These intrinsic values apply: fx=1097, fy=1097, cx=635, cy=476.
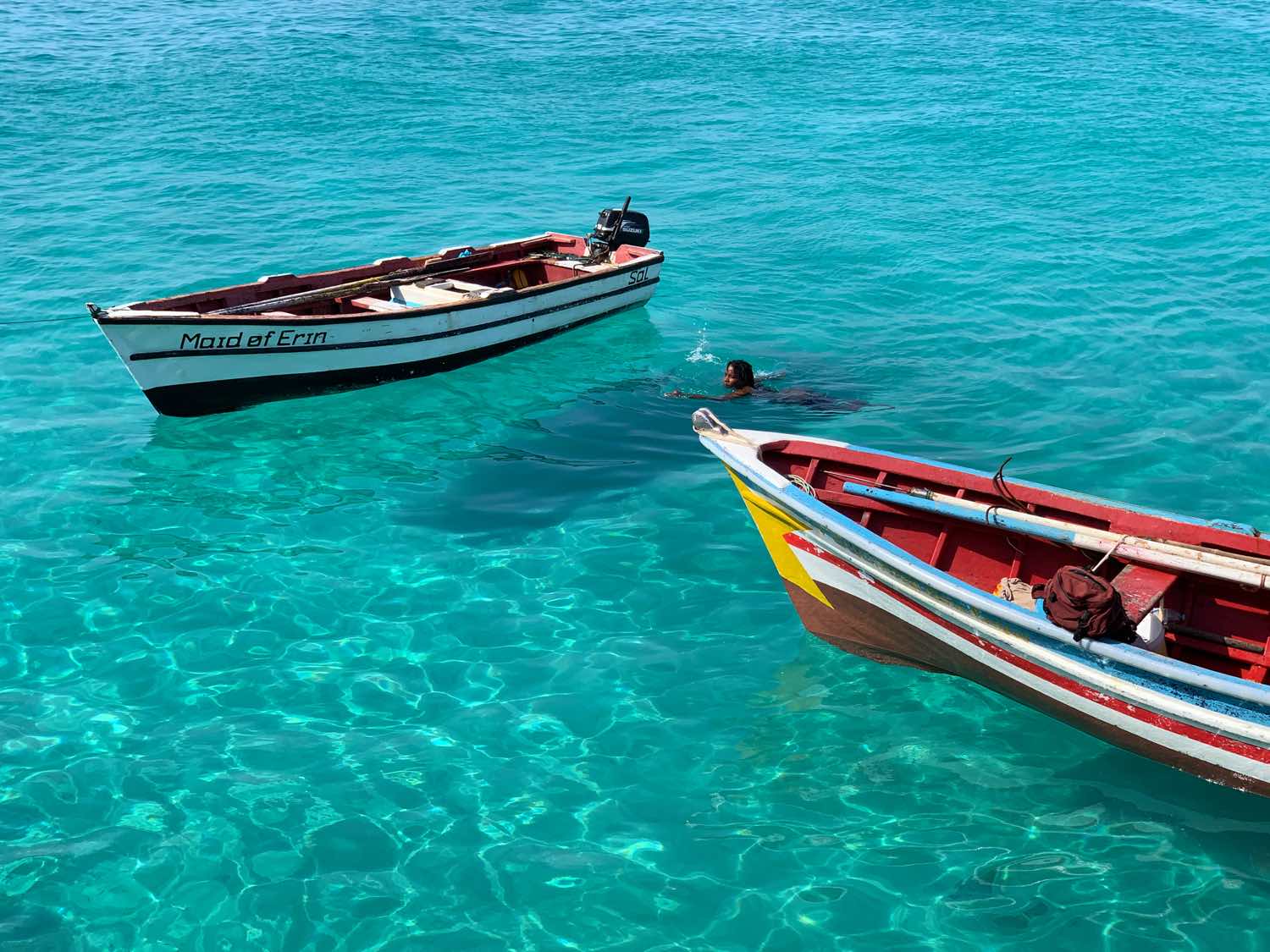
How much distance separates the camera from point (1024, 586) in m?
Answer: 10.6

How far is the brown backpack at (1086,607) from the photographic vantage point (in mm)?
8594

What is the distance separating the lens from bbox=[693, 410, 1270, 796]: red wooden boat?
28.6 ft

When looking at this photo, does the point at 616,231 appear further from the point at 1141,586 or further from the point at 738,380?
the point at 1141,586

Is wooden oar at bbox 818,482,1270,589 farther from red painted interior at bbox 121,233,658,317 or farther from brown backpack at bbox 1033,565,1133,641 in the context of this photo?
red painted interior at bbox 121,233,658,317

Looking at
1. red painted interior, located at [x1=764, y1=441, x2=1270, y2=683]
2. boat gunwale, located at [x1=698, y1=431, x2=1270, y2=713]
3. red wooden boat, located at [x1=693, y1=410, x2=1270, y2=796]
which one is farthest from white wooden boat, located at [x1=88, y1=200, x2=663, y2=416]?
red painted interior, located at [x1=764, y1=441, x2=1270, y2=683]

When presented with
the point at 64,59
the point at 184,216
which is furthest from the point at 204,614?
the point at 64,59

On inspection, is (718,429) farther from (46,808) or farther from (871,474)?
(46,808)

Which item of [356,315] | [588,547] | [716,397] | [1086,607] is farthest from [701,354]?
[1086,607]

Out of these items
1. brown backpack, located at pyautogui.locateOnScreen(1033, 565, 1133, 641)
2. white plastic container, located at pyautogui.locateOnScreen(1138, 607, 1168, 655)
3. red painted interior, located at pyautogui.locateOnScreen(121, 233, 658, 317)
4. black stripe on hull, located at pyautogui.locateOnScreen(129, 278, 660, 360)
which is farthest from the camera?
red painted interior, located at pyautogui.locateOnScreen(121, 233, 658, 317)

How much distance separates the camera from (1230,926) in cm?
803

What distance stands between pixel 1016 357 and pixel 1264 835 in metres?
10.7

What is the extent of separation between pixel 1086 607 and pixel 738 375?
26.1 feet

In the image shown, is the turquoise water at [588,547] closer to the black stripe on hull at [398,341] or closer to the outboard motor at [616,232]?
the black stripe on hull at [398,341]

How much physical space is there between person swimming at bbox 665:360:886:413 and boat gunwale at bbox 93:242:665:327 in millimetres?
3215
